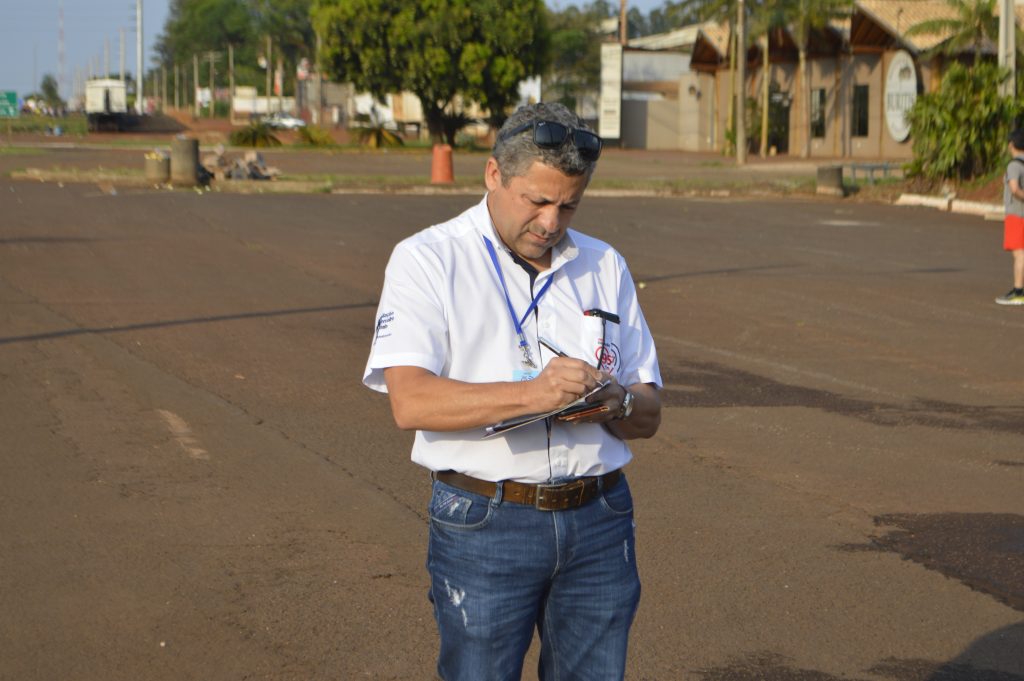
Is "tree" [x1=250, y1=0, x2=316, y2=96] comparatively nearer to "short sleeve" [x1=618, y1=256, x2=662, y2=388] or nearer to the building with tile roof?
the building with tile roof

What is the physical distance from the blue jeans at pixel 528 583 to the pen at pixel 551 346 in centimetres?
35

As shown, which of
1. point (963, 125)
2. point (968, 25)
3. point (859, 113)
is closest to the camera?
point (963, 125)

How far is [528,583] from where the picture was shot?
9.91ft

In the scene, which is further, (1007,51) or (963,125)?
(1007,51)

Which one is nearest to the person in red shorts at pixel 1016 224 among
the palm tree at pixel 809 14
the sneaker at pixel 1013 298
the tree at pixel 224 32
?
the sneaker at pixel 1013 298

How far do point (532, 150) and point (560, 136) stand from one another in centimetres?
7

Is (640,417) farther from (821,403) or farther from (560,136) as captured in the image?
(821,403)

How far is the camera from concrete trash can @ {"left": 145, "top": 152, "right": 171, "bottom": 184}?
1176 inches

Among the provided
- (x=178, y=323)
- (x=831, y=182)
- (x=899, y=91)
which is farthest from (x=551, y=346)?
(x=899, y=91)

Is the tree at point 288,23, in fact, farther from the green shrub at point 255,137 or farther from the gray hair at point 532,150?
the gray hair at point 532,150

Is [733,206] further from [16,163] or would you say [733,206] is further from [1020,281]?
[16,163]

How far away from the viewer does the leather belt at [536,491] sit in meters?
2.99

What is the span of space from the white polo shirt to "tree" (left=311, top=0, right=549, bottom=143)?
5374 cm

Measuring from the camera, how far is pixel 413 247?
3047 millimetres
